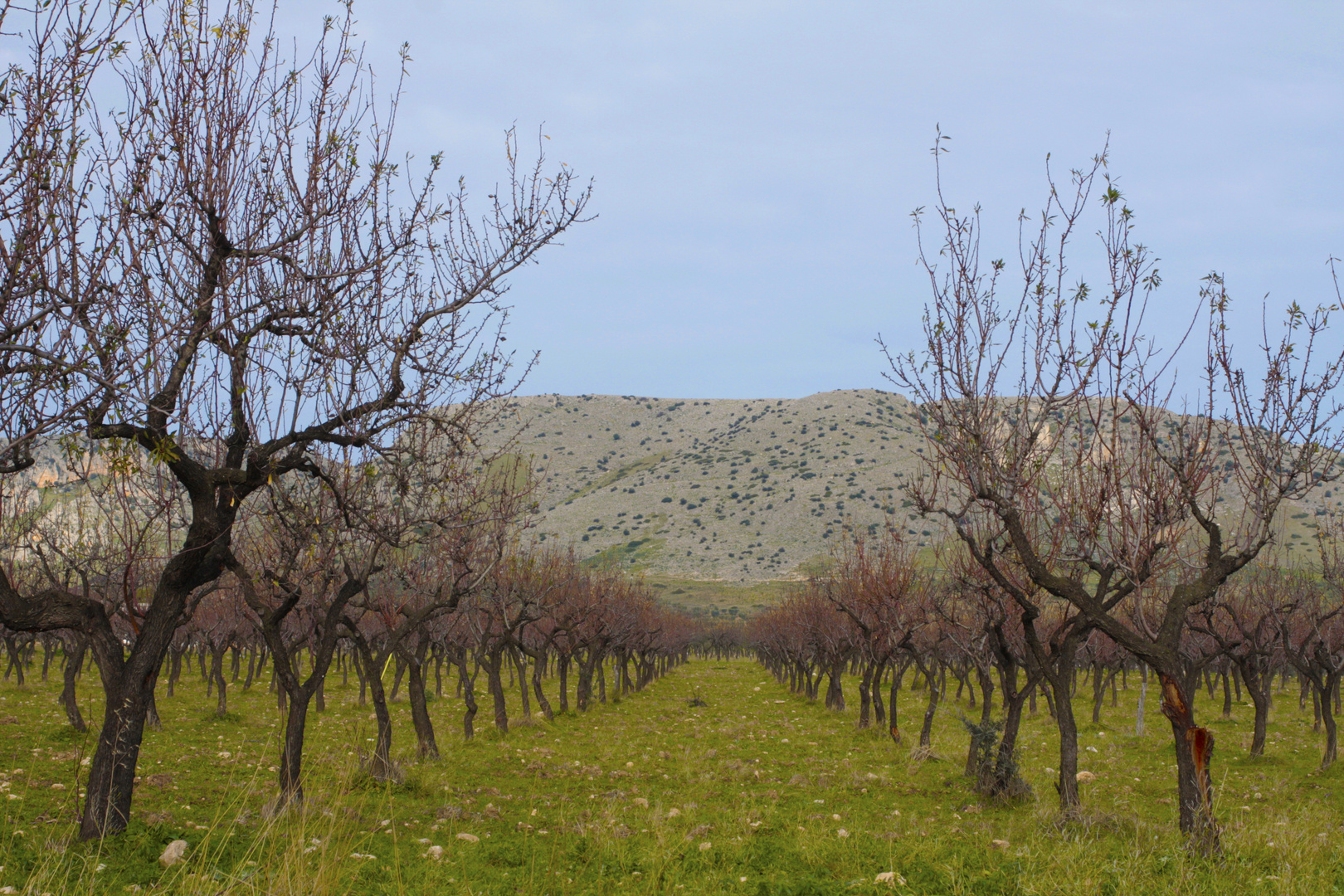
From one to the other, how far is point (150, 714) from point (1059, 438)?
97.4ft

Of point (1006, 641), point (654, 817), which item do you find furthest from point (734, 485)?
point (654, 817)

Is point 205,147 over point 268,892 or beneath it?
over

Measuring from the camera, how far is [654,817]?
13.3 meters

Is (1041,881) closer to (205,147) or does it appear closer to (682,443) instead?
(205,147)

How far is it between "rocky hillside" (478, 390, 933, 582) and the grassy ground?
260 ft

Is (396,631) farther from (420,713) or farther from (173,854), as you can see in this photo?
(173,854)

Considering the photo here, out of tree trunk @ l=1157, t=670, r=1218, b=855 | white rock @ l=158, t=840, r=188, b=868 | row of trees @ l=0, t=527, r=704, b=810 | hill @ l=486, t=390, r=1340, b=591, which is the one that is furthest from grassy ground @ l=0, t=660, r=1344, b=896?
hill @ l=486, t=390, r=1340, b=591

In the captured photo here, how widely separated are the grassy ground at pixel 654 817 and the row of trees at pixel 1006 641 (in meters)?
1.28

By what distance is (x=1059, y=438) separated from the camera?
477 inches

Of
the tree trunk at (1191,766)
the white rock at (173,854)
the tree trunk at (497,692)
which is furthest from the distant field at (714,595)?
the white rock at (173,854)

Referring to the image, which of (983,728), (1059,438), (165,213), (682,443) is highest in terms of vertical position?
(682,443)

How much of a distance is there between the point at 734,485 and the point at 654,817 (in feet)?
471

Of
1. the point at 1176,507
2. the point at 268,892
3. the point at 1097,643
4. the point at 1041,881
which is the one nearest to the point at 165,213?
the point at 268,892

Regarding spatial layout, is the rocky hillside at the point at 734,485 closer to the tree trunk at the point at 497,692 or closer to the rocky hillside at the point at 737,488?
the rocky hillside at the point at 737,488
